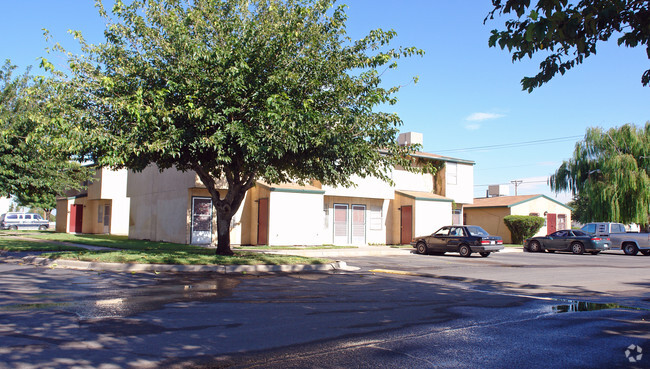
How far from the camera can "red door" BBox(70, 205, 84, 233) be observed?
39.7 metres

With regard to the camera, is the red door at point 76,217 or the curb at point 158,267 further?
the red door at point 76,217

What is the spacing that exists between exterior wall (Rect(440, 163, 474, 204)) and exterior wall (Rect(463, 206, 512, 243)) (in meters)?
5.51

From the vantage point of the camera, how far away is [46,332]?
241 inches

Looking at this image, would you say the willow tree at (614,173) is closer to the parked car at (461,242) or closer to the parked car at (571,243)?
the parked car at (571,243)

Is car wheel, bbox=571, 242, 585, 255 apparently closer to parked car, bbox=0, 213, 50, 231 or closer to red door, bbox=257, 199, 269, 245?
red door, bbox=257, 199, 269, 245

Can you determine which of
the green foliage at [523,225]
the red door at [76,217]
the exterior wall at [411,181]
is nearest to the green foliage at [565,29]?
the exterior wall at [411,181]

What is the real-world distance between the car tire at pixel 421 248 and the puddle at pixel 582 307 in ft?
47.9

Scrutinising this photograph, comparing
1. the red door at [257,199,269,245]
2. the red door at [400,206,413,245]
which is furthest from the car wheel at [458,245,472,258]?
the red door at [257,199,269,245]

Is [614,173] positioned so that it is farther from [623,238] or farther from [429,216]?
[429,216]

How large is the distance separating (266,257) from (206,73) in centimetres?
623

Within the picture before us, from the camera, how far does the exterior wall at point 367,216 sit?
28.0 m

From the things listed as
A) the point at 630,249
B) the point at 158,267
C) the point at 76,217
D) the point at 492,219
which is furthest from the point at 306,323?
the point at 76,217

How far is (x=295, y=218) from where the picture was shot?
24469 millimetres

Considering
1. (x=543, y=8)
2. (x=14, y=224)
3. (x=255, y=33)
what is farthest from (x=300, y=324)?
(x=14, y=224)
